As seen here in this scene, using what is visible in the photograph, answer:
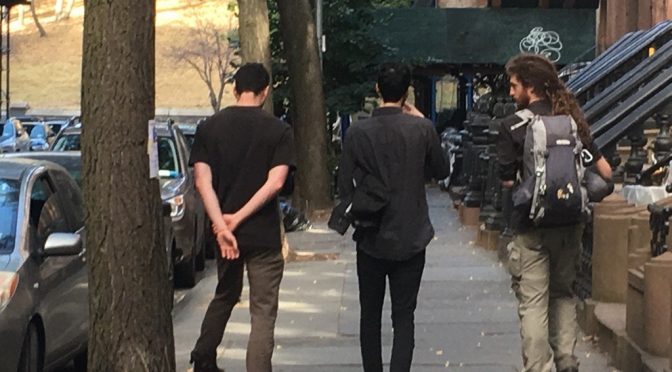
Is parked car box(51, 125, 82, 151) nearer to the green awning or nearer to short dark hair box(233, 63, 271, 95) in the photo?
short dark hair box(233, 63, 271, 95)

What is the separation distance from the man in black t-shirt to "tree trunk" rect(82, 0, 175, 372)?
682mm

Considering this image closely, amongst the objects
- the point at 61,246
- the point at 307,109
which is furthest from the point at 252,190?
the point at 307,109

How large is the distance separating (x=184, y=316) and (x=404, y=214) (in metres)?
4.78

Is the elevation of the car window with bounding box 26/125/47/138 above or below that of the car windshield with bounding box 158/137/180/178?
below

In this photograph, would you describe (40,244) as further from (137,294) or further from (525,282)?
(525,282)

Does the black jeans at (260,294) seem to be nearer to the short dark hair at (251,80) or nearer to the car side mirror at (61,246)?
the short dark hair at (251,80)

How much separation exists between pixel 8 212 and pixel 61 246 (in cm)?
59

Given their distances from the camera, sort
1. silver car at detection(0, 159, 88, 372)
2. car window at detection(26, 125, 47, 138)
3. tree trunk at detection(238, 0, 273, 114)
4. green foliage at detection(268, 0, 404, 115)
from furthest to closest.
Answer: car window at detection(26, 125, 47, 138), green foliage at detection(268, 0, 404, 115), tree trunk at detection(238, 0, 273, 114), silver car at detection(0, 159, 88, 372)

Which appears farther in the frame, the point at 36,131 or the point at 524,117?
the point at 36,131

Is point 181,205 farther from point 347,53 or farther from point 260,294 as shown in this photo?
point 347,53

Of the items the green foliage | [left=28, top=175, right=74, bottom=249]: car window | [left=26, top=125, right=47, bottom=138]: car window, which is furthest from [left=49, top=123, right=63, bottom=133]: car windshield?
[left=28, top=175, right=74, bottom=249]: car window

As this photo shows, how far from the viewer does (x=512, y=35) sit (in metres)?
29.5

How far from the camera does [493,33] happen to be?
2944 centimetres

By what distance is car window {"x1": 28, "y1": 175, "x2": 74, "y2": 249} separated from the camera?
781cm
